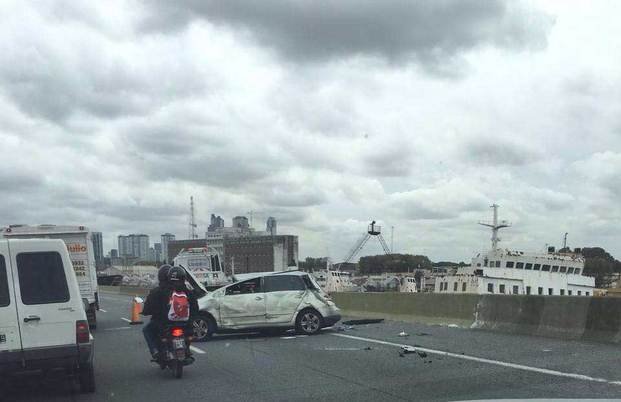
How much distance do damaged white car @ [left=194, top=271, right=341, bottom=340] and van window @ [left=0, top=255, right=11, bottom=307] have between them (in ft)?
24.9

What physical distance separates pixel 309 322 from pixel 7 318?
9.04m

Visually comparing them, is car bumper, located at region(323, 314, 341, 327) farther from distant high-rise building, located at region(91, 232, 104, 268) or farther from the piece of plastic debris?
distant high-rise building, located at region(91, 232, 104, 268)

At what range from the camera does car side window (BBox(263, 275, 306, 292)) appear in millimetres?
16109

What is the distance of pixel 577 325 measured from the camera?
1277 centimetres

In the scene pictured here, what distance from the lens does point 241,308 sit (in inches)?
623

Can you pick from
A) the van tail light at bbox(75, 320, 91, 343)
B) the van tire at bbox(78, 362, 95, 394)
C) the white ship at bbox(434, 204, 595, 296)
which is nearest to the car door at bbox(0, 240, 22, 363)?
the van tail light at bbox(75, 320, 91, 343)

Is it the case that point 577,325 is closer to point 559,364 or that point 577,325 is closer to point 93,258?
point 559,364

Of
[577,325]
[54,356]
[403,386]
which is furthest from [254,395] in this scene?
[577,325]

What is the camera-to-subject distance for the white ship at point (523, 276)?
133ft

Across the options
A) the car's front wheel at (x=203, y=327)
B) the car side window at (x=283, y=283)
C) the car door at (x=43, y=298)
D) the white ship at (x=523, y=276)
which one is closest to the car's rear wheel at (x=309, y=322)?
the car side window at (x=283, y=283)

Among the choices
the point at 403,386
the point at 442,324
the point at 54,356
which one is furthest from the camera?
the point at 442,324

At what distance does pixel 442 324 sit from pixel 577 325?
488cm

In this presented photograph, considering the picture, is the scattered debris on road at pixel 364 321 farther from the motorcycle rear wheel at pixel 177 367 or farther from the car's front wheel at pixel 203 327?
the motorcycle rear wheel at pixel 177 367

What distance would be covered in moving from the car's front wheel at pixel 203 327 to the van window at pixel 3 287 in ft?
24.7
